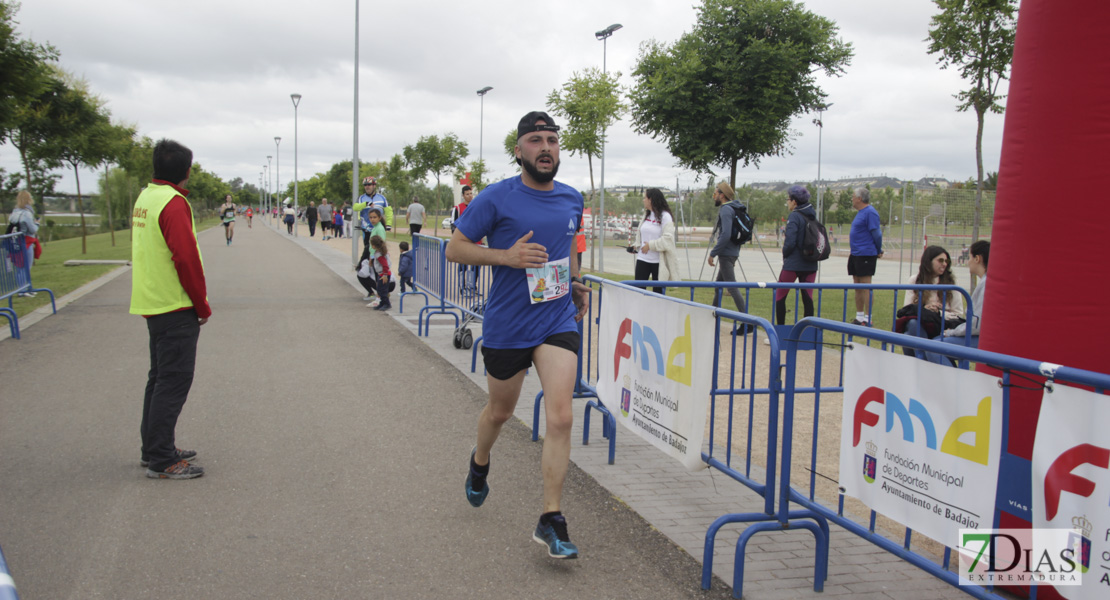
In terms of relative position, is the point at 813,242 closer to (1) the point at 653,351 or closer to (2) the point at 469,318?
(2) the point at 469,318

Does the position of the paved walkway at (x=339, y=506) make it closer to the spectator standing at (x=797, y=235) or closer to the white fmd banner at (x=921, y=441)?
the white fmd banner at (x=921, y=441)

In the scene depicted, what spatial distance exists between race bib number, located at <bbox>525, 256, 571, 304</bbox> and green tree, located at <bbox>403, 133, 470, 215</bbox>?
4199 cm

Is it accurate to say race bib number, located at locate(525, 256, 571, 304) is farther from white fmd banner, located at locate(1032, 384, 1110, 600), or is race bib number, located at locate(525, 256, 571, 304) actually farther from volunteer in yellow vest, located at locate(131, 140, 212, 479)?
volunteer in yellow vest, located at locate(131, 140, 212, 479)

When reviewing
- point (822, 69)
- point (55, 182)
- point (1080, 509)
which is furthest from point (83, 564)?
point (55, 182)

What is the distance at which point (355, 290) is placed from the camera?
52.7 feet

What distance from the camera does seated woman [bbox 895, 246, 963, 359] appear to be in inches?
288

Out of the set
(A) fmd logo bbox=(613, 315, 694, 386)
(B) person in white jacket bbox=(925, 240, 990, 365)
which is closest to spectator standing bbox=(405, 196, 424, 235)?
(B) person in white jacket bbox=(925, 240, 990, 365)

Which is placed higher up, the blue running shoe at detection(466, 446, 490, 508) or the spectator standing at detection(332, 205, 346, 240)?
the spectator standing at detection(332, 205, 346, 240)

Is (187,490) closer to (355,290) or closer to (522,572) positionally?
(522,572)

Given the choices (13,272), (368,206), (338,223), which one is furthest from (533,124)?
(338,223)

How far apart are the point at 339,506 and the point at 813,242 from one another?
24.2 feet

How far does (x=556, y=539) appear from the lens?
369cm

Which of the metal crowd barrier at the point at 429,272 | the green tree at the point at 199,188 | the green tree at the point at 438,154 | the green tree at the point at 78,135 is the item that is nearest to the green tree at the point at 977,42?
the metal crowd barrier at the point at 429,272

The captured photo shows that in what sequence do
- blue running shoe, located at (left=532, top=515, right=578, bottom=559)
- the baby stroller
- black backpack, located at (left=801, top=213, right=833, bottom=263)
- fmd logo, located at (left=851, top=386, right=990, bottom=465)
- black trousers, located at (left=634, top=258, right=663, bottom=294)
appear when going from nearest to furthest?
fmd logo, located at (left=851, top=386, right=990, bottom=465)
blue running shoe, located at (left=532, top=515, right=578, bottom=559)
the baby stroller
black backpack, located at (left=801, top=213, right=833, bottom=263)
black trousers, located at (left=634, top=258, right=663, bottom=294)
